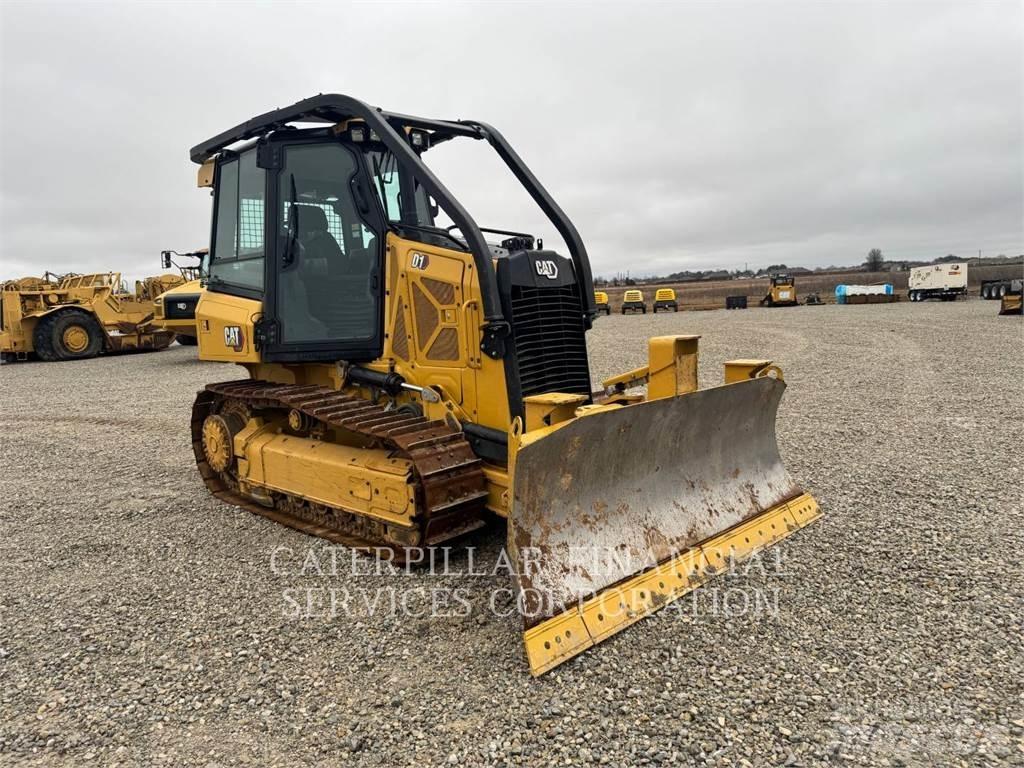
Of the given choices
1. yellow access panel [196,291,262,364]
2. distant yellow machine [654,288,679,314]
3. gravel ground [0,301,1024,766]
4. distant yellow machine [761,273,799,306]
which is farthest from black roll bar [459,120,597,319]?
distant yellow machine [761,273,799,306]

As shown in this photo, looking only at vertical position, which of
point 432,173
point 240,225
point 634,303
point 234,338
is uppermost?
point 634,303

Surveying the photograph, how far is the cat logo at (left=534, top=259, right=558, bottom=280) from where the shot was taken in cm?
474

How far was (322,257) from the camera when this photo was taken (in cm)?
541

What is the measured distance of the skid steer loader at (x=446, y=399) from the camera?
3750 millimetres

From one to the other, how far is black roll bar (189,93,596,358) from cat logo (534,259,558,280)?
41cm

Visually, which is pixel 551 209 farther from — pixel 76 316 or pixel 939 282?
pixel 939 282

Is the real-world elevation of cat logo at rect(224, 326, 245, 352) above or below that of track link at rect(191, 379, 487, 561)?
above

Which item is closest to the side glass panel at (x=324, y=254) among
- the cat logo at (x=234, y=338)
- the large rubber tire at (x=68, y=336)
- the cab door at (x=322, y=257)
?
the cab door at (x=322, y=257)

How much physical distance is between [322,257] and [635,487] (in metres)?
3.08

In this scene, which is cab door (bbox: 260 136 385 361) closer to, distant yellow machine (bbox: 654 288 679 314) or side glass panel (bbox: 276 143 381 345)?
side glass panel (bbox: 276 143 381 345)

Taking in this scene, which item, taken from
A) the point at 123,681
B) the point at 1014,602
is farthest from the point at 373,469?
the point at 1014,602

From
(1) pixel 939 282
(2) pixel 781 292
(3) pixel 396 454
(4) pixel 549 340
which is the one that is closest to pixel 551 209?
(4) pixel 549 340

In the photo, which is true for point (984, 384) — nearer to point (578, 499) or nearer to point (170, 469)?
point (578, 499)

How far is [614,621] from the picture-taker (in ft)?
11.3
